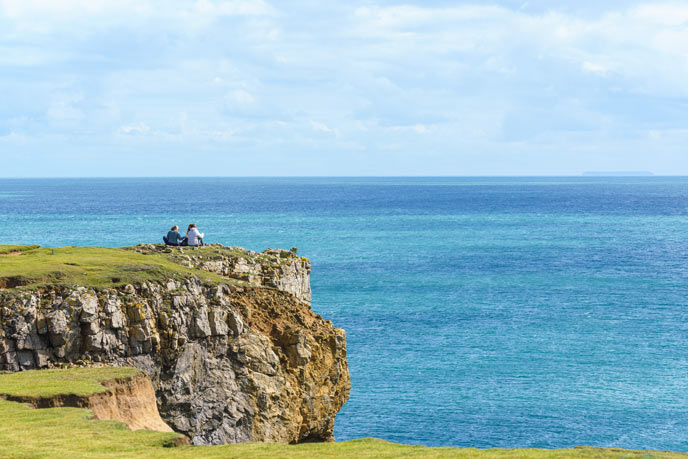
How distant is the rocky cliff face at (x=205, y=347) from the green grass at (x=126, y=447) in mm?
4173

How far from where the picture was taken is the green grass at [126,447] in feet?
51.2

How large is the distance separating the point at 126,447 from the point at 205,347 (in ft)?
29.5

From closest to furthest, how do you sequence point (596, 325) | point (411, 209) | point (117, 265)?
point (117, 265) → point (596, 325) → point (411, 209)

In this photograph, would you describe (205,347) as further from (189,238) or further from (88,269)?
(189,238)

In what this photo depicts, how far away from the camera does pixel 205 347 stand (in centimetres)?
2528

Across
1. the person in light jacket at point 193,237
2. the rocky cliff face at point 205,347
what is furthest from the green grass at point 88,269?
the person in light jacket at point 193,237

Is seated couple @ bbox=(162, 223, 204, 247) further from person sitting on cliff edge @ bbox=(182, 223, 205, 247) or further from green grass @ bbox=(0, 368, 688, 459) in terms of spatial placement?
green grass @ bbox=(0, 368, 688, 459)

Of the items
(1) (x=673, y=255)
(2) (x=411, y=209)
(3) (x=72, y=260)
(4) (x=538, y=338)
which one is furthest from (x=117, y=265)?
(2) (x=411, y=209)

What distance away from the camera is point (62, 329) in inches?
901

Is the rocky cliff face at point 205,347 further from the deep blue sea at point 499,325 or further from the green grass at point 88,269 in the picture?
the deep blue sea at point 499,325

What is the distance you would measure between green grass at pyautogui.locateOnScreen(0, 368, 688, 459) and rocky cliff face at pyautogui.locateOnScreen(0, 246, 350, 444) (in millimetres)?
4173

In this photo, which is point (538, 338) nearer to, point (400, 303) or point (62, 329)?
point (400, 303)

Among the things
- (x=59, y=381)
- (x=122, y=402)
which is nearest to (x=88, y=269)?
(x=59, y=381)

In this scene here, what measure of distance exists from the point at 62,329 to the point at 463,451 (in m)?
13.6
